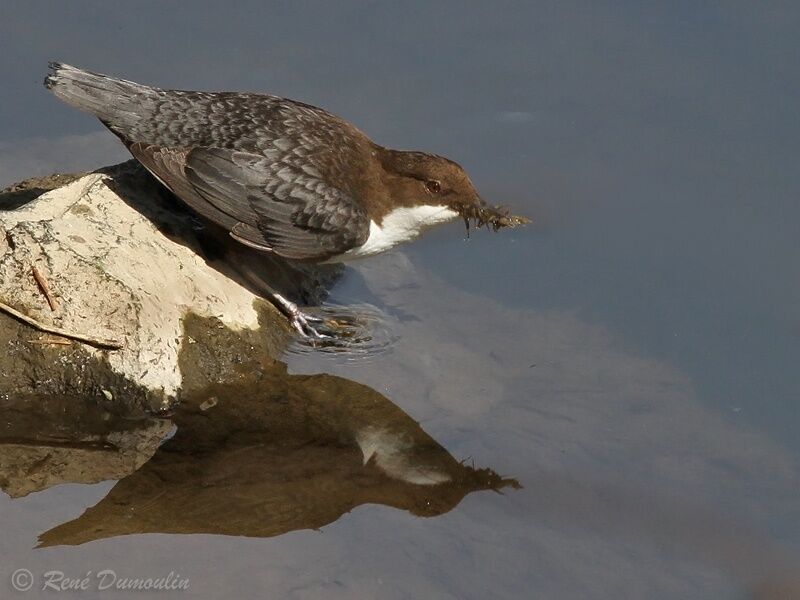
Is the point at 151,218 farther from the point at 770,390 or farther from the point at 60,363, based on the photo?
the point at 770,390

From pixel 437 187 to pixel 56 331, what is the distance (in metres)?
2.07

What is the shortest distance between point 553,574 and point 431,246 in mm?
2822

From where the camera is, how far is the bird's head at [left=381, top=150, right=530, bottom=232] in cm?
629

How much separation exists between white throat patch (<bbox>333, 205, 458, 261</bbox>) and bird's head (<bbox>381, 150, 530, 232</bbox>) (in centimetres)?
3

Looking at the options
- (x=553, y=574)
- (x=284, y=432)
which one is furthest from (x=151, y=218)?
(x=553, y=574)

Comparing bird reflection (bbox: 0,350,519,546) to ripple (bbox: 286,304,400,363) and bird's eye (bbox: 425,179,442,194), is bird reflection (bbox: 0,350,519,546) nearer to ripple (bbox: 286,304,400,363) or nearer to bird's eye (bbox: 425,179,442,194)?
ripple (bbox: 286,304,400,363)

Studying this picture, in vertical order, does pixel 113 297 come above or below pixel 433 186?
below

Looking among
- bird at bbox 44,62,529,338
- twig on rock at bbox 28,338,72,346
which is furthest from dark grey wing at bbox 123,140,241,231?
twig on rock at bbox 28,338,72,346

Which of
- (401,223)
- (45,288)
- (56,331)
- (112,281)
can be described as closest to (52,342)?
(56,331)

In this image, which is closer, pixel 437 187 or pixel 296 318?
pixel 296 318

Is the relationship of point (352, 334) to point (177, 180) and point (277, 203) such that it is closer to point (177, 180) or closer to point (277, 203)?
point (277, 203)

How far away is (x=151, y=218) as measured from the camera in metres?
5.89

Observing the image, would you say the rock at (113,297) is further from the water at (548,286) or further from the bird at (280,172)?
the water at (548,286)

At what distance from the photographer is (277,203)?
19.9ft
